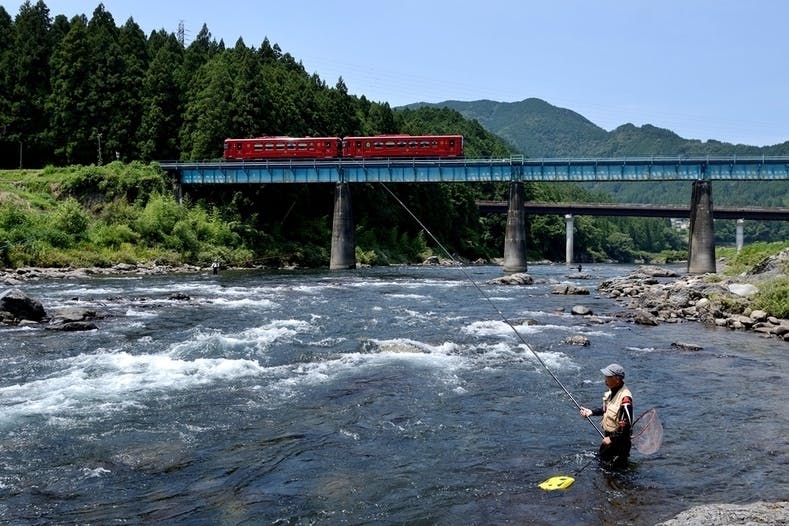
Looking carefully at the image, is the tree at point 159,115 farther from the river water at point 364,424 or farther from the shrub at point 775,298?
the shrub at point 775,298

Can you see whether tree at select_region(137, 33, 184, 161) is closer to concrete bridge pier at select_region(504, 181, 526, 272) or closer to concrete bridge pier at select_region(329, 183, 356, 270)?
concrete bridge pier at select_region(329, 183, 356, 270)

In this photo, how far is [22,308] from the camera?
24859mm

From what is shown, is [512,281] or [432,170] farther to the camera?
[432,170]

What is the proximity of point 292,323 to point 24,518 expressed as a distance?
57.6 feet

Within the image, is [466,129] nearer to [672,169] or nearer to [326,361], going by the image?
[672,169]

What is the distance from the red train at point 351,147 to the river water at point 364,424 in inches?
1664

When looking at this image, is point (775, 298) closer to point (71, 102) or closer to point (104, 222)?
point (104, 222)

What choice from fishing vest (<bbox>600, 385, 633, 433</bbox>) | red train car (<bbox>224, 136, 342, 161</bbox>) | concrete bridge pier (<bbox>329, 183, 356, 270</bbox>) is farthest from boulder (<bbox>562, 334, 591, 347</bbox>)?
red train car (<bbox>224, 136, 342, 161</bbox>)

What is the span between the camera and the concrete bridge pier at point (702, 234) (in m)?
60.5

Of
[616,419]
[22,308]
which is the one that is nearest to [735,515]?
[616,419]

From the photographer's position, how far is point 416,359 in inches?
774

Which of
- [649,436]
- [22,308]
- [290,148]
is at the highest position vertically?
[290,148]

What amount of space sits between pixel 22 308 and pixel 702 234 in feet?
180

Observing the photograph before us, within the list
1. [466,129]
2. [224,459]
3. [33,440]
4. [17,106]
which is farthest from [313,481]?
[466,129]
